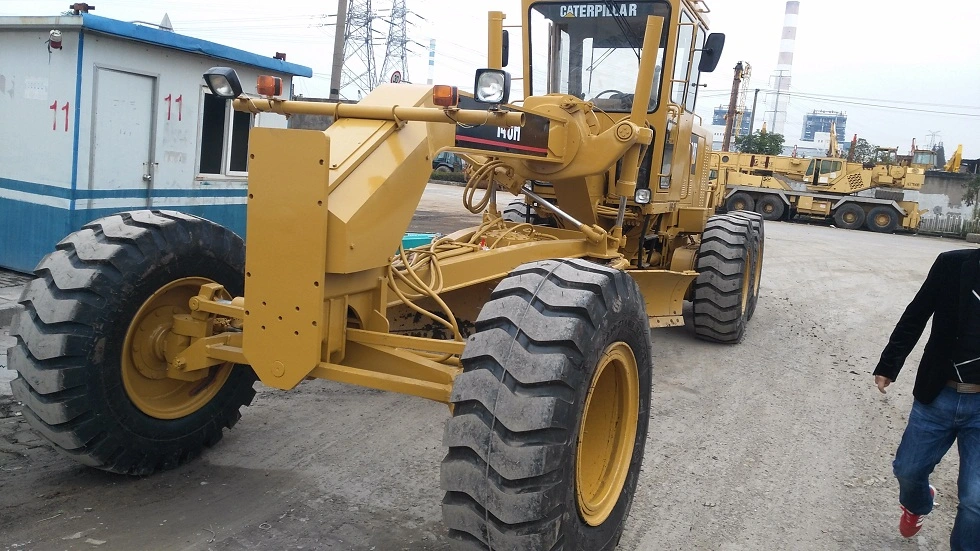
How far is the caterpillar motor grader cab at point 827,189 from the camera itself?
29578 millimetres

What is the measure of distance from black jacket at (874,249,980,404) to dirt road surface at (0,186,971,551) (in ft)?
3.20

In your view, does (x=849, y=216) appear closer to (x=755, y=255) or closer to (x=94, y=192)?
(x=755, y=255)

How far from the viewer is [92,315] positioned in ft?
12.3

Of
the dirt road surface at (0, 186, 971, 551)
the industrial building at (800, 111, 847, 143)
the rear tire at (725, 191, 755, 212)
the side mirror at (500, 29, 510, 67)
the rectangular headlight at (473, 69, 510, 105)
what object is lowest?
the dirt road surface at (0, 186, 971, 551)

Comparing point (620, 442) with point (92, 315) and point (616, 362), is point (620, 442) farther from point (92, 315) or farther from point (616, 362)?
point (92, 315)

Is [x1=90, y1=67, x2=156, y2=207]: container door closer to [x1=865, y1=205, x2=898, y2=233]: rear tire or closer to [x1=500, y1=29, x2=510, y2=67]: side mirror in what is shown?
[x1=500, y1=29, x2=510, y2=67]: side mirror

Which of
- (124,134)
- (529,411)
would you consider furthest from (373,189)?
(124,134)

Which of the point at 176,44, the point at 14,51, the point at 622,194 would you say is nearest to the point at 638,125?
the point at 622,194

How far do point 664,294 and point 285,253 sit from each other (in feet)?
15.4

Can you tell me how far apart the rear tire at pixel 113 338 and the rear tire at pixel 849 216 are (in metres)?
29.8

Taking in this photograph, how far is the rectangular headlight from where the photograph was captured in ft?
11.9

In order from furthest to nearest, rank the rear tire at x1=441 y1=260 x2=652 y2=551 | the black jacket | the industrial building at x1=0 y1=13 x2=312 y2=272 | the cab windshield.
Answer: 1. the industrial building at x1=0 y1=13 x2=312 y2=272
2. the cab windshield
3. the black jacket
4. the rear tire at x1=441 y1=260 x2=652 y2=551

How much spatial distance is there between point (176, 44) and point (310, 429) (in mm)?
5730

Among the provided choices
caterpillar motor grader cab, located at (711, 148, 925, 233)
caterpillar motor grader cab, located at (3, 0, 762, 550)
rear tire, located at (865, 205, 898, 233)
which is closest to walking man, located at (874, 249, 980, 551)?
caterpillar motor grader cab, located at (3, 0, 762, 550)
